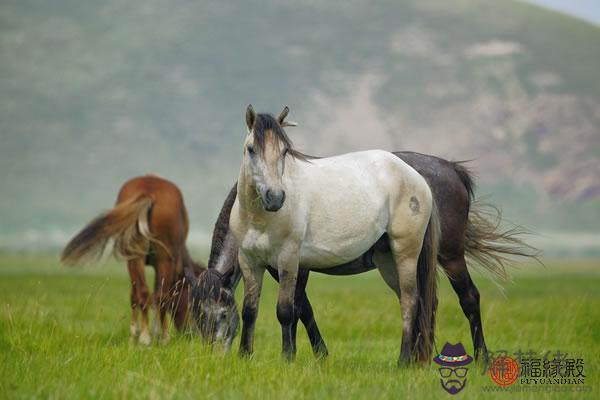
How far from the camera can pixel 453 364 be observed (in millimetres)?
7020

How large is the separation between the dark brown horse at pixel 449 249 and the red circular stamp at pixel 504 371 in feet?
2.52

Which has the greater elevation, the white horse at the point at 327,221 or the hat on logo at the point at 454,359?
the white horse at the point at 327,221

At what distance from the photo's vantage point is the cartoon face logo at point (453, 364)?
682cm

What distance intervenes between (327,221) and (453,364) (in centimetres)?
170

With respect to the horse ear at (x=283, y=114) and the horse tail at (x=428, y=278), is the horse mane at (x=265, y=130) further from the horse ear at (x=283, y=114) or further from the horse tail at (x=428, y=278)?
the horse tail at (x=428, y=278)

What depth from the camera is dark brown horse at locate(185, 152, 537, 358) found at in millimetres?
8203

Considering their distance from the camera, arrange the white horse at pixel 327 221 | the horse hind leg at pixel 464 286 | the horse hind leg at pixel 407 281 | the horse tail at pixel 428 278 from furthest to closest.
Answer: the horse hind leg at pixel 464 286, the horse tail at pixel 428 278, the horse hind leg at pixel 407 281, the white horse at pixel 327 221

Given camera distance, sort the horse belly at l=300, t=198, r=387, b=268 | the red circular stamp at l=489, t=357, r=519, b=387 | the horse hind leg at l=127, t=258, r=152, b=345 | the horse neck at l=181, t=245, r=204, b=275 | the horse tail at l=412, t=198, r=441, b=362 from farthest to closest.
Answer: the horse neck at l=181, t=245, r=204, b=275 < the horse hind leg at l=127, t=258, r=152, b=345 < the horse tail at l=412, t=198, r=441, b=362 < the horse belly at l=300, t=198, r=387, b=268 < the red circular stamp at l=489, t=357, r=519, b=387

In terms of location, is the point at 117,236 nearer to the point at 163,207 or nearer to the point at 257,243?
the point at 163,207


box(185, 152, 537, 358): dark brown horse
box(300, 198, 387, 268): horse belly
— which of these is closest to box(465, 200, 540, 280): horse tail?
box(185, 152, 537, 358): dark brown horse

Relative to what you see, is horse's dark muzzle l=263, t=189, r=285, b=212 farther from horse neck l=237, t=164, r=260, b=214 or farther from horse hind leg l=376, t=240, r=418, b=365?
horse hind leg l=376, t=240, r=418, b=365

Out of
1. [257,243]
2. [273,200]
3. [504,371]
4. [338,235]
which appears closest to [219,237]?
[257,243]

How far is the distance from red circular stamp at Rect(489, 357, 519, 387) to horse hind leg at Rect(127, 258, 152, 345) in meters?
4.48

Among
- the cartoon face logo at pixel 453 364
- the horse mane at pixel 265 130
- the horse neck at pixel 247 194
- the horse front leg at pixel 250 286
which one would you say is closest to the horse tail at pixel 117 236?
the horse front leg at pixel 250 286
